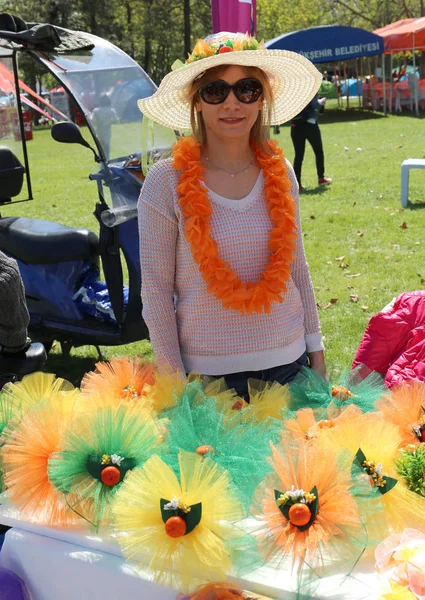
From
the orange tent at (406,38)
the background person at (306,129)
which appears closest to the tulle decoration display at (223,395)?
the background person at (306,129)

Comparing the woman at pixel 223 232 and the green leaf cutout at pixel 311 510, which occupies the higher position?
the woman at pixel 223 232

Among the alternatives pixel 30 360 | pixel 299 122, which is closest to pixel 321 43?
pixel 299 122

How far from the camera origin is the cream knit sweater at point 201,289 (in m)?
2.39

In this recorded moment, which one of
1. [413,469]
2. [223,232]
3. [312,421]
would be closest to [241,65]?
[223,232]

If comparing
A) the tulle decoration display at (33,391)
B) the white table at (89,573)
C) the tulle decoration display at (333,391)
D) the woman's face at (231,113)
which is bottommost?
the white table at (89,573)

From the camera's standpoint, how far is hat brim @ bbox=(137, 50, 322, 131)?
7.78 ft

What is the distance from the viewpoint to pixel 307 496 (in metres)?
1.63

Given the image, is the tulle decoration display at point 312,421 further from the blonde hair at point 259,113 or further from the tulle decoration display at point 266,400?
the blonde hair at point 259,113

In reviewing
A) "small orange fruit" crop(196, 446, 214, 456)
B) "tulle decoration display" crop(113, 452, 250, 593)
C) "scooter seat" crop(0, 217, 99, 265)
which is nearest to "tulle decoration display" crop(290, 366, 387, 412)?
"small orange fruit" crop(196, 446, 214, 456)

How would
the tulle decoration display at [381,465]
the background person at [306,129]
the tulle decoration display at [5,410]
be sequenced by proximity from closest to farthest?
the tulle decoration display at [381,465] < the tulle decoration display at [5,410] < the background person at [306,129]

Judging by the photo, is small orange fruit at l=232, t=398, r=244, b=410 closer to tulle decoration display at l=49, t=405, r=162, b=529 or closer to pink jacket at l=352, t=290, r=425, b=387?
tulle decoration display at l=49, t=405, r=162, b=529

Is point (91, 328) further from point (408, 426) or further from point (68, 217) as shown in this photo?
point (68, 217)

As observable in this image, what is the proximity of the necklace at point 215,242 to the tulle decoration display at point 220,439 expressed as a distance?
374 mm

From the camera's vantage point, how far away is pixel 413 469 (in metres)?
1.83
